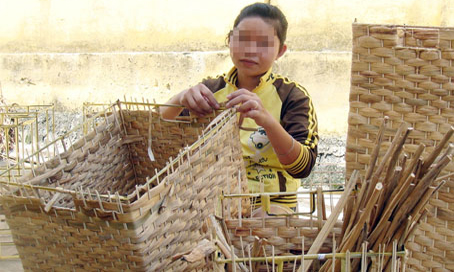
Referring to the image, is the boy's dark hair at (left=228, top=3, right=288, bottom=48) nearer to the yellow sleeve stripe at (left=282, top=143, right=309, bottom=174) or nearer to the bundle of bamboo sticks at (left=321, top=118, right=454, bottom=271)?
the yellow sleeve stripe at (left=282, top=143, right=309, bottom=174)

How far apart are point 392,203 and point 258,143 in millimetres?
715

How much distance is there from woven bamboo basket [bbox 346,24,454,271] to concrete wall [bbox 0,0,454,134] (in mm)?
2599

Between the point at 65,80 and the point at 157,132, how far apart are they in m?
3.06

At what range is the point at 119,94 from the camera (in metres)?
4.35

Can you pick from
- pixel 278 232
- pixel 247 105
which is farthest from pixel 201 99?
pixel 278 232

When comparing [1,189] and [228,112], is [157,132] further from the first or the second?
[1,189]

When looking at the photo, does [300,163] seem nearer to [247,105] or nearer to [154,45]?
[247,105]

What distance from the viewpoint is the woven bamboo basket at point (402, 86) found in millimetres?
1242

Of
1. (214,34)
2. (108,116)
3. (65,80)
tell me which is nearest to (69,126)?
(65,80)

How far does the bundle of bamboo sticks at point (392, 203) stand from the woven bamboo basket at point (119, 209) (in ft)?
1.05

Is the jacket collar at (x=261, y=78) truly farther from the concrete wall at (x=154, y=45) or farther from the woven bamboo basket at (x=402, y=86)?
the concrete wall at (x=154, y=45)

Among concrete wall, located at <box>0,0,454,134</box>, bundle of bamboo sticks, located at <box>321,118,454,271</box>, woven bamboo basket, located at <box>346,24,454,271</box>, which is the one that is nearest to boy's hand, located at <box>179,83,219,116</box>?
woven bamboo basket, located at <box>346,24,454,271</box>

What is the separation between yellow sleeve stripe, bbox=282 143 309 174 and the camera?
5.04ft

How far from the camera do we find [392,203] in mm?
895
